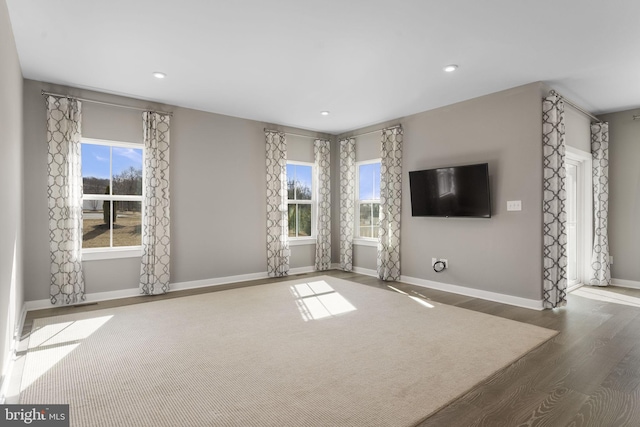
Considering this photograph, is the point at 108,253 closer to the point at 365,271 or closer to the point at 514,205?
the point at 365,271

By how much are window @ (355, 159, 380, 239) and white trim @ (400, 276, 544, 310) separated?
1.21 meters

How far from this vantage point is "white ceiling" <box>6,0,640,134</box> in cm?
273

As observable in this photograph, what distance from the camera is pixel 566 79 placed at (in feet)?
13.5

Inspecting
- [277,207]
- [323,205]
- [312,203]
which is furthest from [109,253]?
[323,205]

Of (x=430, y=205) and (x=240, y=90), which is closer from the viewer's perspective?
(x=240, y=90)

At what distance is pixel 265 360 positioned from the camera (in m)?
2.77

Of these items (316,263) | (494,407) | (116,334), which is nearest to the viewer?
(494,407)

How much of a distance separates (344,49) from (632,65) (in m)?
3.02

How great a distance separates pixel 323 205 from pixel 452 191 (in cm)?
259

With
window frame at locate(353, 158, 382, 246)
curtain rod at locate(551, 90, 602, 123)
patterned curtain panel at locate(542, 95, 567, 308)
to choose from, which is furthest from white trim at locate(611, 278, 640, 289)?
window frame at locate(353, 158, 382, 246)

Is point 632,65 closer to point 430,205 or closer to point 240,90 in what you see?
Answer: point 430,205

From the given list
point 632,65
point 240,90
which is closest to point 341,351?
point 240,90

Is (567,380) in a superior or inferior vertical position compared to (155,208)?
inferior

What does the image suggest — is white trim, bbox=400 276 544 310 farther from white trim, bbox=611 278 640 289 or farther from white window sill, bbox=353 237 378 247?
white trim, bbox=611 278 640 289
